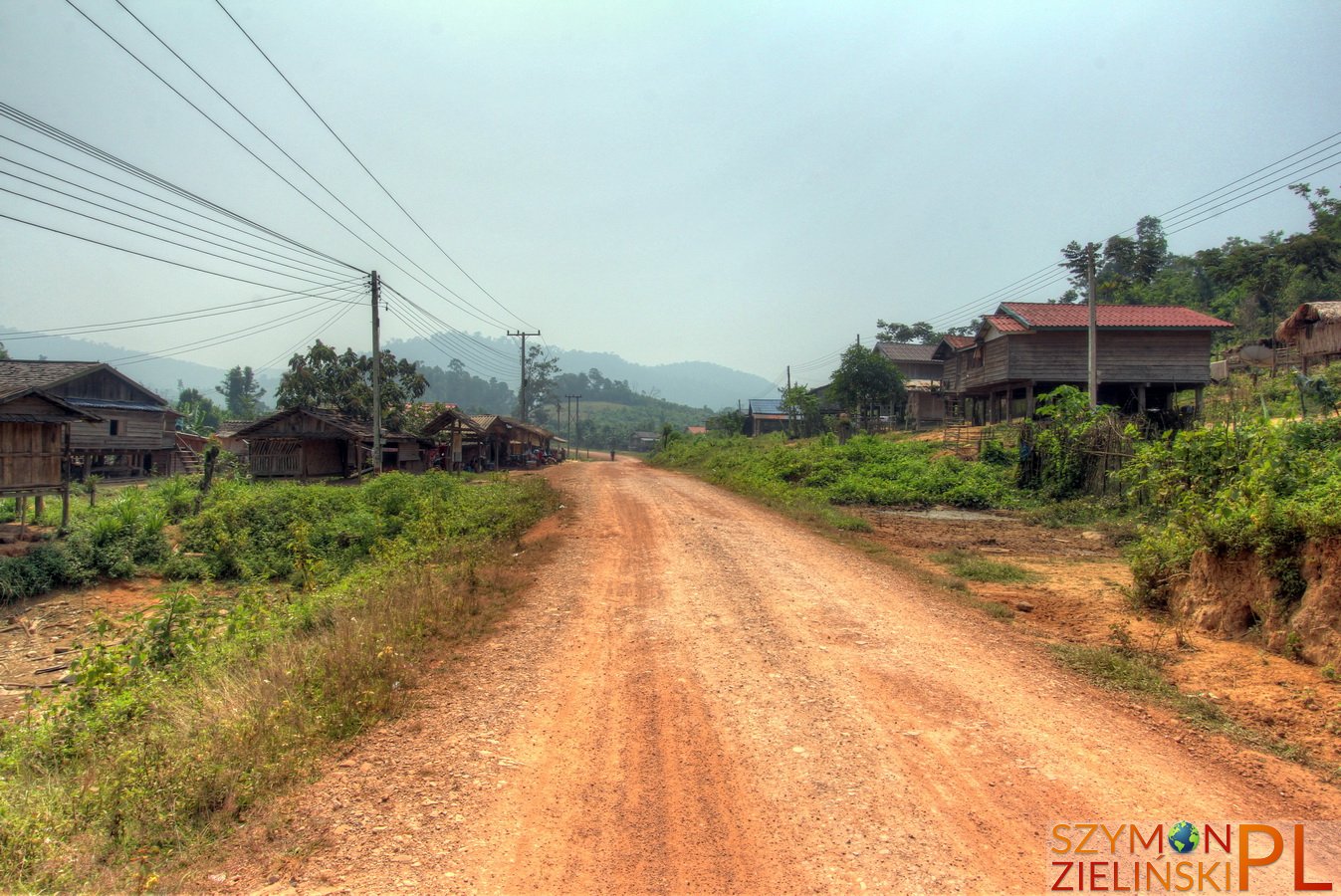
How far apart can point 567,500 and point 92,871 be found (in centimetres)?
1649

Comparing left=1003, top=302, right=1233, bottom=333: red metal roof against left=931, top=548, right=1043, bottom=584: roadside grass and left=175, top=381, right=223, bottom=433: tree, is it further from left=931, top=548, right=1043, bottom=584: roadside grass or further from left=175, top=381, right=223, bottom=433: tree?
left=175, top=381, right=223, bottom=433: tree

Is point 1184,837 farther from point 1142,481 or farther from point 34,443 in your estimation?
point 34,443

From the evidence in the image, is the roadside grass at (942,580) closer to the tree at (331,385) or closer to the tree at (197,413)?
the tree at (331,385)

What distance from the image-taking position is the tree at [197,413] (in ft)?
183

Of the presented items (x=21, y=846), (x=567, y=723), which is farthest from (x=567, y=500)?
(x=21, y=846)

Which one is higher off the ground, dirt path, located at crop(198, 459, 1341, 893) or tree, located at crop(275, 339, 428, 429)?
tree, located at crop(275, 339, 428, 429)

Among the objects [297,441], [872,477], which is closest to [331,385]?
[297,441]

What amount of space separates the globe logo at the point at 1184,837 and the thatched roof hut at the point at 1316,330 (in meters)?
31.6

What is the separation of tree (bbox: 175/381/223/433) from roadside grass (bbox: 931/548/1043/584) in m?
57.0

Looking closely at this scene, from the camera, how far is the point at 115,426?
3691 cm

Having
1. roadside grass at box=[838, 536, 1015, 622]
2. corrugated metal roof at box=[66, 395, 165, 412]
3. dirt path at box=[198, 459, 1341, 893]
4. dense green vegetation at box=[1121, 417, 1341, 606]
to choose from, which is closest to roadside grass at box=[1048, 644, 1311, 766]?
dirt path at box=[198, 459, 1341, 893]

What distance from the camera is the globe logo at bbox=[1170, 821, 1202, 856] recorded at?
3727 millimetres

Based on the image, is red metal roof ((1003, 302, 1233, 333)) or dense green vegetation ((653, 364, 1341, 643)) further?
red metal roof ((1003, 302, 1233, 333))

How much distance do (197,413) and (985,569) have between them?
220 feet
